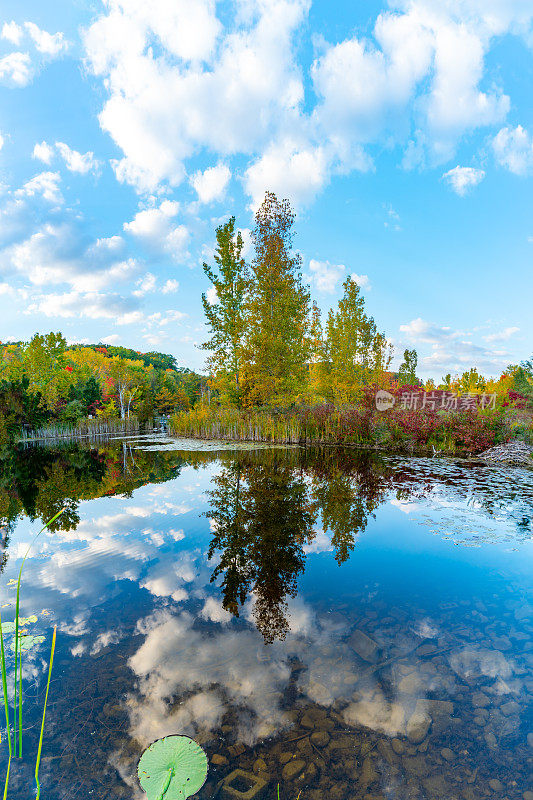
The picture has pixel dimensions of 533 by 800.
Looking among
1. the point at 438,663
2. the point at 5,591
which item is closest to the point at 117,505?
the point at 5,591

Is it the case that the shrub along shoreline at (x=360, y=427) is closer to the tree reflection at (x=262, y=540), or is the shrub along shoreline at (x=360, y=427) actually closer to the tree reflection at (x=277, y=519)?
the tree reflection at (x=277, y=519)

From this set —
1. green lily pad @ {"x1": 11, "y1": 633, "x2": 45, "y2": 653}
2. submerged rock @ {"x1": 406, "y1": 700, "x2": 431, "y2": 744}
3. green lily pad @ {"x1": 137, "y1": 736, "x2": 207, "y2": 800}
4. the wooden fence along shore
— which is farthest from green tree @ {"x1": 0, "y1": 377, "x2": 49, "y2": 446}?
submerged rock @ {"x1": 406, "y1": 700, "x2": 431, "y2": 744}

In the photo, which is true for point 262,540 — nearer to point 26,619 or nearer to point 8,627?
point 26,619

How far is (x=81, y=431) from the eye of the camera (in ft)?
99.5

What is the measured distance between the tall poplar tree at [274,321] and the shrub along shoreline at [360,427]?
5.42ft

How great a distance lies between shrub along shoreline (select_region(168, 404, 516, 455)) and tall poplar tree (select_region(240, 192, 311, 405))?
1.65m

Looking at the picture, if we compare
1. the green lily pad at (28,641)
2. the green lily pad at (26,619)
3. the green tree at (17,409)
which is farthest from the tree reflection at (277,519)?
the green tree at (17,409)

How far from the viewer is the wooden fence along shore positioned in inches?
1094

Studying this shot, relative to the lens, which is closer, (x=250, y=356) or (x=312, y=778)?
(x=312, y=778)

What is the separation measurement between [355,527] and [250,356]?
16086 mm

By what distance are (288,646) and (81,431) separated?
1250 inches

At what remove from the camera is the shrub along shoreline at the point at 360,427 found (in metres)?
15.8

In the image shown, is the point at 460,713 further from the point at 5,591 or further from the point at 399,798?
the point at 5,591

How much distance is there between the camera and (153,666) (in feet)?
9.72
